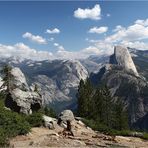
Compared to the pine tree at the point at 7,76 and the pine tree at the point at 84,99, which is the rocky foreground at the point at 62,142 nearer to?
the pine tree at the point at 7,76

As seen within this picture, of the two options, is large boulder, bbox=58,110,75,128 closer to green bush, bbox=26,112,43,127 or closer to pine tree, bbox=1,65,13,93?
green bush, bbox=26,112,43,127

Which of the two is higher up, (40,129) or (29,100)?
(29,100)

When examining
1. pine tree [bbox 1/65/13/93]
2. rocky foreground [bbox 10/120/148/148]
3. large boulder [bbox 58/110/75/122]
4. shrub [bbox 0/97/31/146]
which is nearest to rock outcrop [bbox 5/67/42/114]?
large boulder [bbox 58/110/75/122]

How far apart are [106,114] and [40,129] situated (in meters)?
66.3

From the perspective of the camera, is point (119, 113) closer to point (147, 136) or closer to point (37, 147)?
point (147, 136)

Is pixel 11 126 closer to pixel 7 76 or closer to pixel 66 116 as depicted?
pixel 66 116

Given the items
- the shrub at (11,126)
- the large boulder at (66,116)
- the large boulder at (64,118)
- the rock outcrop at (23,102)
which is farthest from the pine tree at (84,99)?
the shrub at (11,126)

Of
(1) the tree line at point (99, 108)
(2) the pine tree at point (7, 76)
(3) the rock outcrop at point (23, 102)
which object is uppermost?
(2) the pine tree at point (7, 76)

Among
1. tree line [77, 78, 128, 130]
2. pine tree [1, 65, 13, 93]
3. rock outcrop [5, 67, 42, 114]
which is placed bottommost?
tree line [77, 78, 128, 130]

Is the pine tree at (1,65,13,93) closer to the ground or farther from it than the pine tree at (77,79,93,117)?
farther from it

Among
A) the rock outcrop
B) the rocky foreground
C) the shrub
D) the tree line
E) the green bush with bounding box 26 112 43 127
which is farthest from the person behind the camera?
the tree line

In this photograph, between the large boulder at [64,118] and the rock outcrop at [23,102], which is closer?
the large boulder at [64,118]

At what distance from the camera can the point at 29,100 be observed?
220 feet

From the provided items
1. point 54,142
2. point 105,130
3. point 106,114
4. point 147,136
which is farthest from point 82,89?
point 54,142
